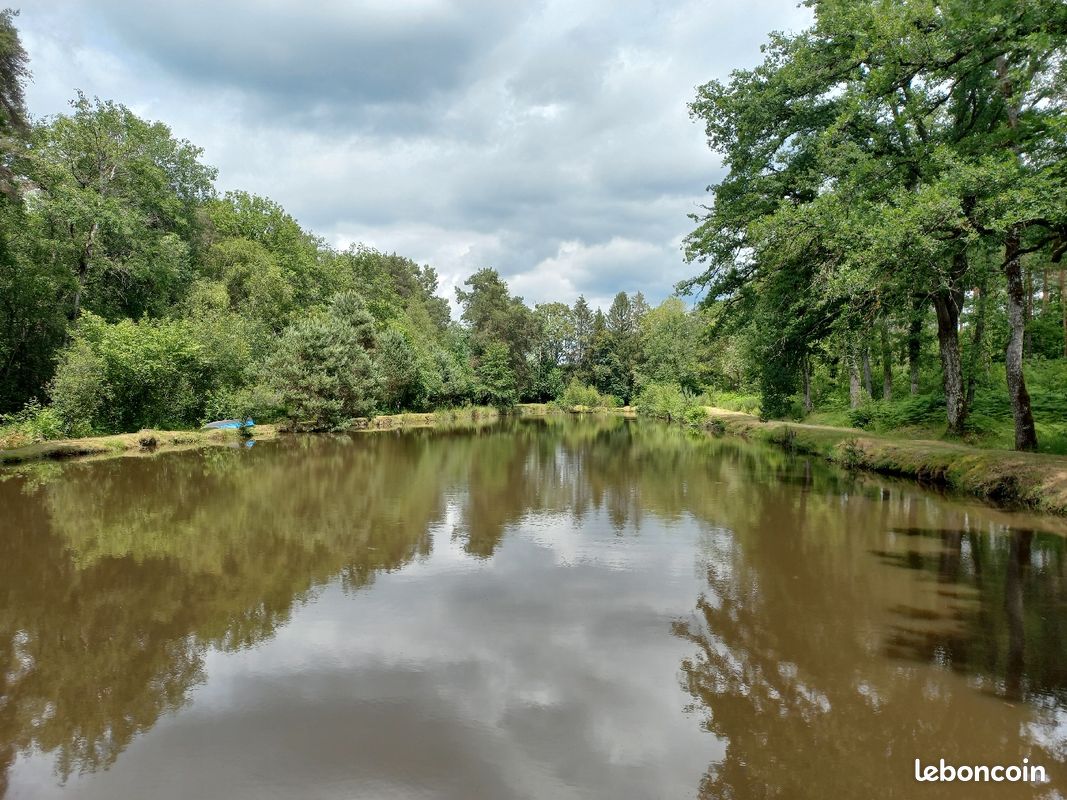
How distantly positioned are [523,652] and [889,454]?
615 inches

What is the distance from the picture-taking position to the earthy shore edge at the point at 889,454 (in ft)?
39.2

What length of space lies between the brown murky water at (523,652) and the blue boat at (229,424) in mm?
16954

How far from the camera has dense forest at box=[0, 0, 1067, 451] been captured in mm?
12656

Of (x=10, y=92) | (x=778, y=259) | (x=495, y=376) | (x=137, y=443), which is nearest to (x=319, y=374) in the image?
(x=137, y=443)

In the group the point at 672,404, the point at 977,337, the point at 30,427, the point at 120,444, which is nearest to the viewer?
the point at 30,427

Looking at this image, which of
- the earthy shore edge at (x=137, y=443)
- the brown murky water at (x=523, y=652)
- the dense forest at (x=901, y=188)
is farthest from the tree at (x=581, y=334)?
the brown murky water at (x=523, y=652)

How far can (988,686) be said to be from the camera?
479 centimetres

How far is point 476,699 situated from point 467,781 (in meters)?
1.04

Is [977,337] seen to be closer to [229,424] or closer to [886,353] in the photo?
[886,353]

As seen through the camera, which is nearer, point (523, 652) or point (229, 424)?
point (523, 652)

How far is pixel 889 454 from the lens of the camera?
672 inches

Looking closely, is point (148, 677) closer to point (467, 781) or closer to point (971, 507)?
point (467, 781)

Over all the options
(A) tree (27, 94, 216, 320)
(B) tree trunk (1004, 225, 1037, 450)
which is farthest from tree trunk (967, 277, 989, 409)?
(A) tree (27, 94, 216, 320)

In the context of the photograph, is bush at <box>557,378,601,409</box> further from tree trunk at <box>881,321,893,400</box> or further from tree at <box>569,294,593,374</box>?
tree trunk at <box>881,321,893,400</box>
